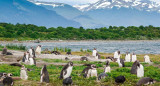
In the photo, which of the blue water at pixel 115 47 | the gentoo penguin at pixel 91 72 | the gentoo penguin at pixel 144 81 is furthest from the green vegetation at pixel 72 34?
the gentoo penguin at pixel 144 81

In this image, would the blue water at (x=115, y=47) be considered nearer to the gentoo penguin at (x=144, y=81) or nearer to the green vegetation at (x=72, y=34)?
the green vegetation at (x=72, y=34)

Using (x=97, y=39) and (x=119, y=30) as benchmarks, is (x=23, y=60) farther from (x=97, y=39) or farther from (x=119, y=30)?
(x=119, y=30)

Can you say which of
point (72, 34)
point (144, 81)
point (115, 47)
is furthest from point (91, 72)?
point (72, 34)

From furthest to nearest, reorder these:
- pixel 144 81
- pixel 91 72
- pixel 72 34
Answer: pixel 72 34 < pixel 91 72 < pixel 144 81

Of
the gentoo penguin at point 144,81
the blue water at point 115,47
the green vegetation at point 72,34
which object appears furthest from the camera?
the green vegetation at point 72,34

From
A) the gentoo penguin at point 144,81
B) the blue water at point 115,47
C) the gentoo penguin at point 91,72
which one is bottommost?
the blue water at point 115,47

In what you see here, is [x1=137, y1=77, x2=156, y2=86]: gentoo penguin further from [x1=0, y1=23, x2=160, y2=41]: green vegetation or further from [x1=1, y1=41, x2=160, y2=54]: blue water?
[x1=0, y1=23, x2=160, y2=41]: green vegetation

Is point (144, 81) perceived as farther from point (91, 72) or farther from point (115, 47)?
point (115, 47)

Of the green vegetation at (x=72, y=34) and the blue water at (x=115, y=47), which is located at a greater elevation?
the green vegetation at (x=72, y=34)

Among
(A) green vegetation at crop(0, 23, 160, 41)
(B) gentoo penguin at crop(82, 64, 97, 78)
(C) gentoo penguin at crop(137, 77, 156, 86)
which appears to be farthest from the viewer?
(A) green vegetation at crop(0, 23, 160, 41)

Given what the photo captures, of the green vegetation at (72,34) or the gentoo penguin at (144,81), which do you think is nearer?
the gentoo penguin at (144,81)

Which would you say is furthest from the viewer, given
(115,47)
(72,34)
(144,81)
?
(72,34)

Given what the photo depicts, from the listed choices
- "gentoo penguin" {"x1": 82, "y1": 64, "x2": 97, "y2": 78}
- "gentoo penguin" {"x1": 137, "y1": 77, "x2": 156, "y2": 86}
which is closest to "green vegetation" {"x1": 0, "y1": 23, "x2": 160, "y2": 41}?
"gentoo penguin" {"x1": 82, "y1": 64, "x2": 97, "y2": 78}

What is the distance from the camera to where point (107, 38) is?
402 feet
